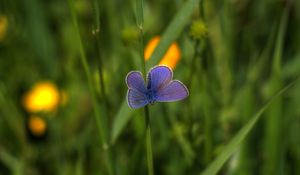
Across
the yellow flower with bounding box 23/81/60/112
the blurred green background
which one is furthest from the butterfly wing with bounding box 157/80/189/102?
the yellow flower with bounding box 23/81/60/112

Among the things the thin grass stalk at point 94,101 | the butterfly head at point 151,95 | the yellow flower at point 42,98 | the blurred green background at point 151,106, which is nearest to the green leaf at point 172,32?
the blurred green background at point 151,106

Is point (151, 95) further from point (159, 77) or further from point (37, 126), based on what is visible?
point (37, 126)

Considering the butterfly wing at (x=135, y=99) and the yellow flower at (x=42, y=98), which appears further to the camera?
the yellow flower at (x=42, y=98)

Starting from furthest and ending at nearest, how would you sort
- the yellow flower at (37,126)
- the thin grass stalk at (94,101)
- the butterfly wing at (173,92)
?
the yellow flower at (37,126), the thin grass stalk at (94,101), the butterfly wing at (173,92)

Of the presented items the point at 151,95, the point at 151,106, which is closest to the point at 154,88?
the point at 151,95

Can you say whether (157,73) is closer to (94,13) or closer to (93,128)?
(94,13)

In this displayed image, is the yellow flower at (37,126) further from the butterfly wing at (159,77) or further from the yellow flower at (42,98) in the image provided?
the butterfly wing at (159,77)
